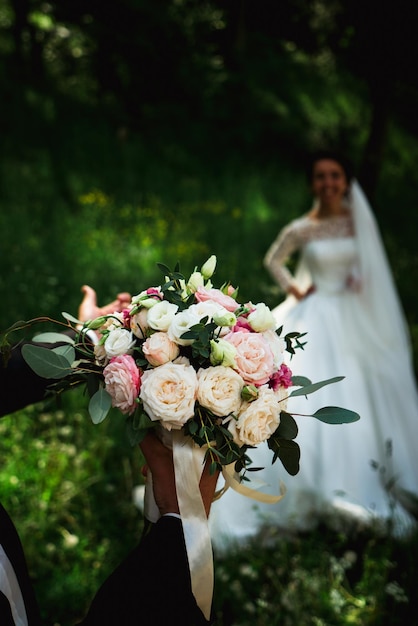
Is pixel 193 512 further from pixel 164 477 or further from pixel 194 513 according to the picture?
pixel 164 477

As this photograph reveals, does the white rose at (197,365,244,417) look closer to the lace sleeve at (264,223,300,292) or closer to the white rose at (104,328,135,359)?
the white rose at (104,328,135,359)

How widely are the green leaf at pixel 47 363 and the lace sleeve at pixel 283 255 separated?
313 cm

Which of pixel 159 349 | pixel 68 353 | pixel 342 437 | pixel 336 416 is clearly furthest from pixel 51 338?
pixel 342 437

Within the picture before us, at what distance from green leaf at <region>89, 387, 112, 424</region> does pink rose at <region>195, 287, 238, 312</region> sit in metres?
0.35

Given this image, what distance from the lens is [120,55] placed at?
969cm

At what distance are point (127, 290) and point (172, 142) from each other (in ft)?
18.0

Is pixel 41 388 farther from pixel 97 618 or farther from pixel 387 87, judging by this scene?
pixel 387 87

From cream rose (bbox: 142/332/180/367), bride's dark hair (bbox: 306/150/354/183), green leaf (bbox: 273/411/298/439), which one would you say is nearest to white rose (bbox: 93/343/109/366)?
cream rose (bbox: 142/332/180/367)

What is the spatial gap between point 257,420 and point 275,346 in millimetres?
220

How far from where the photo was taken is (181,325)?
1.50m

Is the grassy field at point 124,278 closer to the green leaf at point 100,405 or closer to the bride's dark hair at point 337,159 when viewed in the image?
the green leaf at point 100,405


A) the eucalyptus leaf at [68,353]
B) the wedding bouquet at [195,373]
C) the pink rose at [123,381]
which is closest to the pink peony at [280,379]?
the wedding bouquet at [195,373]

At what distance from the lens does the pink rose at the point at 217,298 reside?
1.62 metres

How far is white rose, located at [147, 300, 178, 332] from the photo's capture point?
151 cm
